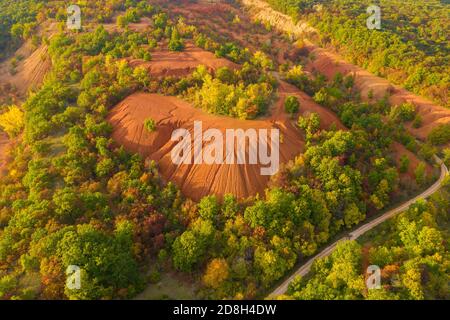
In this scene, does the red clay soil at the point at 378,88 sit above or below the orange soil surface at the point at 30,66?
below

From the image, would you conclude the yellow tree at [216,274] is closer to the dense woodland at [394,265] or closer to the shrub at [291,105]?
the dense woodland at [394,265]

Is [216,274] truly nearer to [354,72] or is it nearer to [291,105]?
[291,105]

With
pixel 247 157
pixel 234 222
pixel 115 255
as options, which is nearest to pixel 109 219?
pixel 115 255

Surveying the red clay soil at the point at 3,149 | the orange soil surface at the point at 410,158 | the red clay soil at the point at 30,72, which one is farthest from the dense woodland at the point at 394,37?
the red clay soil at the point at 3,149

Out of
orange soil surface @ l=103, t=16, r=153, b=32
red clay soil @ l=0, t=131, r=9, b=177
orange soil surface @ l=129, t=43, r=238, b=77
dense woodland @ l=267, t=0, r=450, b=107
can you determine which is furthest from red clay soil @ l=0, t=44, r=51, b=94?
dense woodland @ l=267, t=0, r=450, b=107

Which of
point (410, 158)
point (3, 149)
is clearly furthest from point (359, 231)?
point (3, 149)
